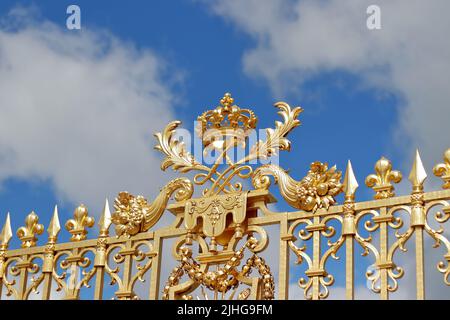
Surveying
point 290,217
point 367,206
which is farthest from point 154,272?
point 367,206

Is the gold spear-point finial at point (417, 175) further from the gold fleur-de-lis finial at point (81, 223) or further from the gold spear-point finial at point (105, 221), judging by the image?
the gold fleur-de-lis finial at point (81, 223)

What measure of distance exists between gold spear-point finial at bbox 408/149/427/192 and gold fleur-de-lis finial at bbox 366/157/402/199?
0.37ft

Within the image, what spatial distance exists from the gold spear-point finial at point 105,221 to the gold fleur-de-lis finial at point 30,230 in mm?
625

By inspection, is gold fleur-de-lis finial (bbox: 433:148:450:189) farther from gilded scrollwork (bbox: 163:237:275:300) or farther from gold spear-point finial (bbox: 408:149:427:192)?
Answer: gilded scrollwork (bbox: 163:237:275:300)

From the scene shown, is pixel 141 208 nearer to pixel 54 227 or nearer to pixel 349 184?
pixel 54 227

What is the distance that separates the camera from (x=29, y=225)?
330 inches

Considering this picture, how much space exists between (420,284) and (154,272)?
2106mm

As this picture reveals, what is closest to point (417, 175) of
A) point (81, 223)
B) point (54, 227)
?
point (81, 223)

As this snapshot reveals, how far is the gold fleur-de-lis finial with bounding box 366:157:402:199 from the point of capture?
22.6ft

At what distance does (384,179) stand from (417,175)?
25 cm

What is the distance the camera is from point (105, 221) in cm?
800

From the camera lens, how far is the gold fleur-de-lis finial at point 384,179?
6.90m
